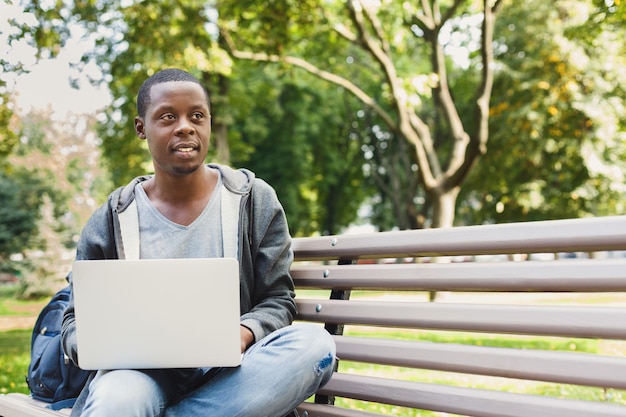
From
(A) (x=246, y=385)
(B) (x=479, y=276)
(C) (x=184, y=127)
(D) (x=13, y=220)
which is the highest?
(C) (x=184, y=127)

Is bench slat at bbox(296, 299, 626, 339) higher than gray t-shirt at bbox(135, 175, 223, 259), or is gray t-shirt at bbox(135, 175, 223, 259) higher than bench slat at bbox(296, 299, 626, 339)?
gray t-shirt at bbox(135, 175, 223, 259)

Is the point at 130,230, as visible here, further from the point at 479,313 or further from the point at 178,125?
the point at 479,313

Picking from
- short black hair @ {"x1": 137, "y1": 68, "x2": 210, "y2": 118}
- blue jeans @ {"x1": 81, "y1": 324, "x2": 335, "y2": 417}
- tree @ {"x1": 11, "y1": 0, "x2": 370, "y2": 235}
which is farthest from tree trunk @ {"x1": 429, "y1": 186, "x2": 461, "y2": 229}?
blue jeans @ {"x1": 81, "y1": 324, "x2": 335, "y2": 417}

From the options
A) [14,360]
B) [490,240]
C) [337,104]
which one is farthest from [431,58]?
[337,104]

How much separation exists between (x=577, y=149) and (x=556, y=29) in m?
2.90

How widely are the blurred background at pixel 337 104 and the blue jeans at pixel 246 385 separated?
15.5 feet

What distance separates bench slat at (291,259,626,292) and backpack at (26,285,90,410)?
94 centimetres

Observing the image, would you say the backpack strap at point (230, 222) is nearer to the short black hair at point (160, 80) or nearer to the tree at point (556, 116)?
the short black hair at point (160, 80)

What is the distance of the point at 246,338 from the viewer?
2.42 metres

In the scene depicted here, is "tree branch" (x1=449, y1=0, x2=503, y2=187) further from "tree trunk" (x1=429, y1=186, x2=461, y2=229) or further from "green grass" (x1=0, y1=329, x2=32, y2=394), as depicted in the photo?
"green grass" (x1=0, y1=329, x2=32, y2=394)

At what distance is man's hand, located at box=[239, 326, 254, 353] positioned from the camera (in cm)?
240

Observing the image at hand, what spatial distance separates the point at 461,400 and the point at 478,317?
9.4 inches

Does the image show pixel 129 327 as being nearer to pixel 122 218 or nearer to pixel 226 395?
pixel 226 395

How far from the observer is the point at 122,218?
272 centimetres
